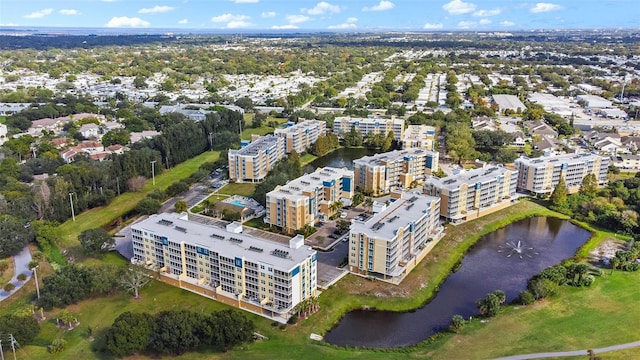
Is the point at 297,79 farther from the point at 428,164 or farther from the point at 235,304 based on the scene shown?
the point at 235,304

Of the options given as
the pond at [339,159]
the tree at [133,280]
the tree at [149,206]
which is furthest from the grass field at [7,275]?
the pond at [339,159]

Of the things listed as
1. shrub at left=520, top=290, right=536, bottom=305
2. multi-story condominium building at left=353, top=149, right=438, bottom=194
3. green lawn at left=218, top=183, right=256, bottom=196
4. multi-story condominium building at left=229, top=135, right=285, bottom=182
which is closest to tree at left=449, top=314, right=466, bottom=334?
shrub at left=520, top=290, right=536, bottom=305

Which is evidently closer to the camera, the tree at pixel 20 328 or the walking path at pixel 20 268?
the tree at pixel 20 328

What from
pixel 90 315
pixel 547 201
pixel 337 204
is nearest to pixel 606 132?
pixel 547 201

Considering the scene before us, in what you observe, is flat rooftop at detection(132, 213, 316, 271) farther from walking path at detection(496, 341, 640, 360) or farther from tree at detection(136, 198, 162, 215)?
walking path at detection(496, 341, 640, 360)

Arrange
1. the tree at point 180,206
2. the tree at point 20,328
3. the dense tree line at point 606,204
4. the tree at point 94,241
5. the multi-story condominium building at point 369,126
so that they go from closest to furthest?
1. the tree at point 20,328
2. the tree at point 94,241
3. the dense tree line at point 606,204
4. the tree at point 180,206
5. the multi-story condominium building at point 369,126

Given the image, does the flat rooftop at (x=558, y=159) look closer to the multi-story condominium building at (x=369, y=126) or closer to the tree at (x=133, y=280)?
the multi-story condominium building at (x=369, y=126)
